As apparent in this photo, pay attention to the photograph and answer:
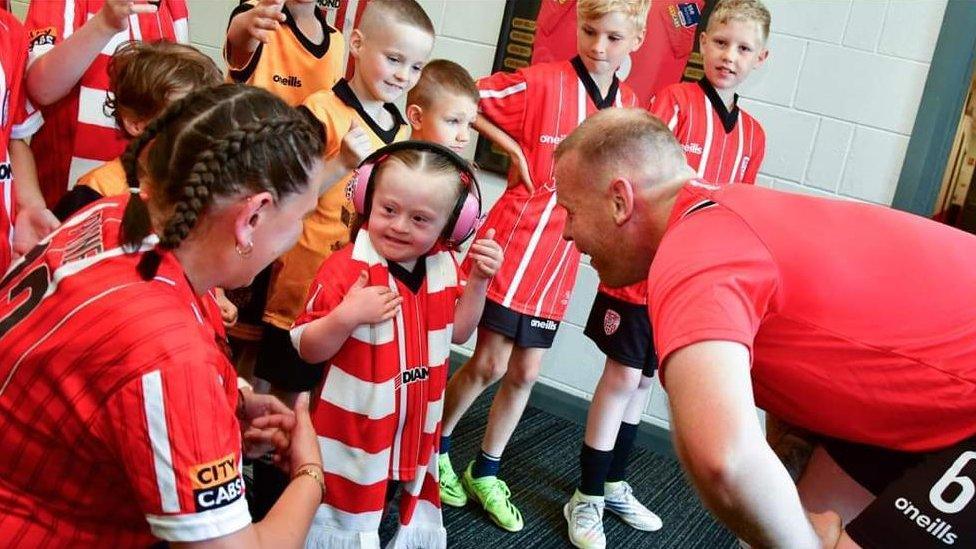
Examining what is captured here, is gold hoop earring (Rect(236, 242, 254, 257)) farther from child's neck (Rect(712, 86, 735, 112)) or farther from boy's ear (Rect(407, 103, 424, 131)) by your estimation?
child's neck (Rect(712, 86, 735, 112))

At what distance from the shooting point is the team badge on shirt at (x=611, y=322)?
2330 mm

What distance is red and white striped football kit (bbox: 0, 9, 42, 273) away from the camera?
1.50m

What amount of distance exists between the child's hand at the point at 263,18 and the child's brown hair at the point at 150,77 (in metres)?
0.29

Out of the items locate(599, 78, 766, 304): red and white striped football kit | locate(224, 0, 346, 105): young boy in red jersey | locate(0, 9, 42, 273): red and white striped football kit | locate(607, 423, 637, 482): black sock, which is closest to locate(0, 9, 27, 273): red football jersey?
locate(0, 9, 42, 273): red and white striped football kit

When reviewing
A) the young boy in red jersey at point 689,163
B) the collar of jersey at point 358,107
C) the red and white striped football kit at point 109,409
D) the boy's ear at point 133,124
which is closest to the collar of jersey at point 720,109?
the young boy in red jersey at point 689,163

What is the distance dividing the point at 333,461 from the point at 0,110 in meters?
0.91

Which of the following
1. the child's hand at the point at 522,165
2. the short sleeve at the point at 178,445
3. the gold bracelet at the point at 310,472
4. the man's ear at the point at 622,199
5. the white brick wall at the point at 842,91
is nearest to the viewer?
the short sleeve at the point at 178,445

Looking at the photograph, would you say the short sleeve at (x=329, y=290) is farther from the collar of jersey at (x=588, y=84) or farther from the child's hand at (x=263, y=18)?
the collar of jersey at (x=588, y=84)

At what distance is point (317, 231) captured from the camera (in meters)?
2.03

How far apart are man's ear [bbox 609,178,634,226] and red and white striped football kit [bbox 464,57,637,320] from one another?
1.01 metres

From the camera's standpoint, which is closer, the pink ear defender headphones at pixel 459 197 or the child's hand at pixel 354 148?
the pink ear defender headphones at pixel 459 197

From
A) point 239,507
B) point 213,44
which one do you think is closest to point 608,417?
point 239,507

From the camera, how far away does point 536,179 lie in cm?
233

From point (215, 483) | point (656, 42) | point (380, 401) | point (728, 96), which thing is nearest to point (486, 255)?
point (380, 401)
